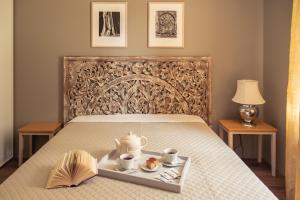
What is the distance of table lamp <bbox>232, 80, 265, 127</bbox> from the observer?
313cm

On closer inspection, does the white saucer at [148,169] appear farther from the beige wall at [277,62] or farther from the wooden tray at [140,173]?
the beige wall at [277,62]

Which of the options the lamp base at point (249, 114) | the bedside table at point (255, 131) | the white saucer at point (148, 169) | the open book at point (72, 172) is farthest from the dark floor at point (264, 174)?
the open book at point (72, 172)

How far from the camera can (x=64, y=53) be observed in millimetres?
3508

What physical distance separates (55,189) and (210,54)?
2.53 metres

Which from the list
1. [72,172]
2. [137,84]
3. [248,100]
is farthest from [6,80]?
[248,100]

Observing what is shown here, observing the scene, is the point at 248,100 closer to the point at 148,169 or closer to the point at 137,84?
the point at 137,84

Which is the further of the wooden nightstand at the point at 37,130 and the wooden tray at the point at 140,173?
the wooden nightstand at the point at 37,130

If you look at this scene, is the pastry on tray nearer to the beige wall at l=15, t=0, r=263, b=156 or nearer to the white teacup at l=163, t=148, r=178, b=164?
the white teacup at l=163, t=148, r=178, b=164

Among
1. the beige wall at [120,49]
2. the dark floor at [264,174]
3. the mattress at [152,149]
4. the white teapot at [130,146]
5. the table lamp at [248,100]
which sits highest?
the beige wall at [120,49]

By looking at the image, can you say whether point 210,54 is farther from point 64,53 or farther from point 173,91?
point 64,53

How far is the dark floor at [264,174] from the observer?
2777mm

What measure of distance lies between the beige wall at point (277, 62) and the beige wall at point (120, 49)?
0.47 feet

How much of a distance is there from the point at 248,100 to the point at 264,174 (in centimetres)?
79

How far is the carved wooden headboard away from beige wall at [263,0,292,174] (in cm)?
66
